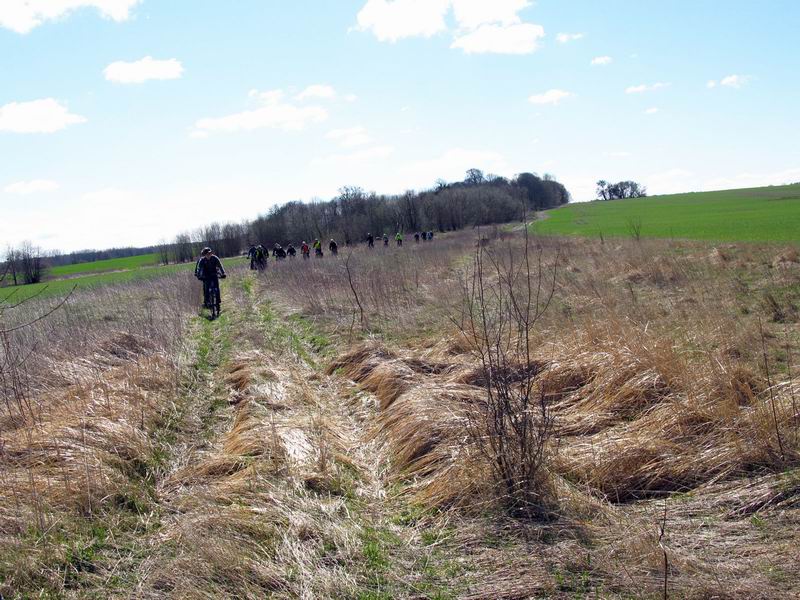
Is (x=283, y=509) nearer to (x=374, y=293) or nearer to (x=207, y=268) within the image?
(x=374, y=293)

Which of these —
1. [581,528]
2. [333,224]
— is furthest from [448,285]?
[333,224]

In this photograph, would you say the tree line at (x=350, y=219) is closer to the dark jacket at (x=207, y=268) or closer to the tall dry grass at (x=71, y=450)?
the dark jacket at (x=207, y=268)

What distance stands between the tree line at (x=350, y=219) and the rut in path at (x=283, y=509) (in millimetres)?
34976

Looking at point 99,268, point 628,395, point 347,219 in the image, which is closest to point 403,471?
point 628,395

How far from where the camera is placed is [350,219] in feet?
211

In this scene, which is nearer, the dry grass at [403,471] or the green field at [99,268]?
the dry grass at [403,471]

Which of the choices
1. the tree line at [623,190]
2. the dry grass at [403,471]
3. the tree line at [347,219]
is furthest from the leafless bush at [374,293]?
the tree line at [623,190]

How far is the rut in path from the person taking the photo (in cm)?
310

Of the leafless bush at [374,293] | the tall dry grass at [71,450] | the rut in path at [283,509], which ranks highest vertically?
the leafless bush at [374,293]

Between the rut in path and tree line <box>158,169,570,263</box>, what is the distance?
3498 centimetres

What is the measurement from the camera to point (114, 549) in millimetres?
3592

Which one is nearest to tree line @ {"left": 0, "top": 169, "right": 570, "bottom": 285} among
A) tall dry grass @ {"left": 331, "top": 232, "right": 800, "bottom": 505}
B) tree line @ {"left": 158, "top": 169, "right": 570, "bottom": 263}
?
tree line @ {"left": 158, "top": 169, "right": 570, "bottom": 263}

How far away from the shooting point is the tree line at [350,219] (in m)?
54.3

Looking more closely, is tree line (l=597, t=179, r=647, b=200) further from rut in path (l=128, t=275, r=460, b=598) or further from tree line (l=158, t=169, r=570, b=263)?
rut in path (l=128, t=275, r=460, b=598)
